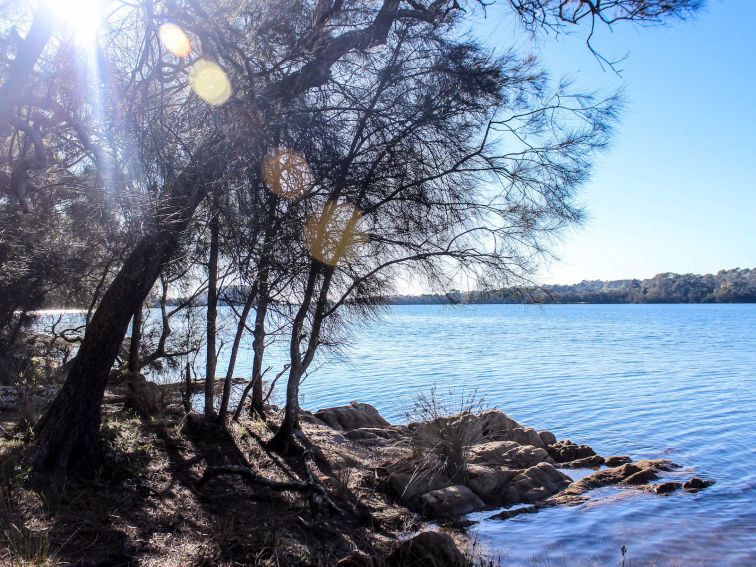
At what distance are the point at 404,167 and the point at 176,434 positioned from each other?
14.6 feet

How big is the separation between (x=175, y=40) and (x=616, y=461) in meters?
9.41

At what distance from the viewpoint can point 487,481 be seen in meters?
8.55

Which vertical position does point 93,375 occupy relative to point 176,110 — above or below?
below

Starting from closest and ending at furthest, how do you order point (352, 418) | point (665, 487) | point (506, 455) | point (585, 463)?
point (665, 487) < point (506, 455) < point (585, 463) < point (352, 418)

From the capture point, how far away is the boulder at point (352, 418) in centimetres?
1296

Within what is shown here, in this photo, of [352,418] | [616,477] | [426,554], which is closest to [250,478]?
[426,554]

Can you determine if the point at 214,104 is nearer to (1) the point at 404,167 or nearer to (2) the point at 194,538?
(1) the point at 404,167

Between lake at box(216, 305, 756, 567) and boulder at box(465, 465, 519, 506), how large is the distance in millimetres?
706

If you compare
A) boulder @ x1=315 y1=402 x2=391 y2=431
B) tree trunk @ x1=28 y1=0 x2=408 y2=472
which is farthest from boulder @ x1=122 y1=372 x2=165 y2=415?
boulder @ x1=315 y1=402 x2=391 y2=431

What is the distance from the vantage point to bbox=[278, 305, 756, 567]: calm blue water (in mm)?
7043

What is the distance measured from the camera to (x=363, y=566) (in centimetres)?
484

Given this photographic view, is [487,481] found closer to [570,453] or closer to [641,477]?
[641,477]

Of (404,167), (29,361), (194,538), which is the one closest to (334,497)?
(194,538)

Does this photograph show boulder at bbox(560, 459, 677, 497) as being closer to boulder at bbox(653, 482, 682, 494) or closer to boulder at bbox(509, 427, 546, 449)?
boulder at bbox(653, 482, 682, 494)
